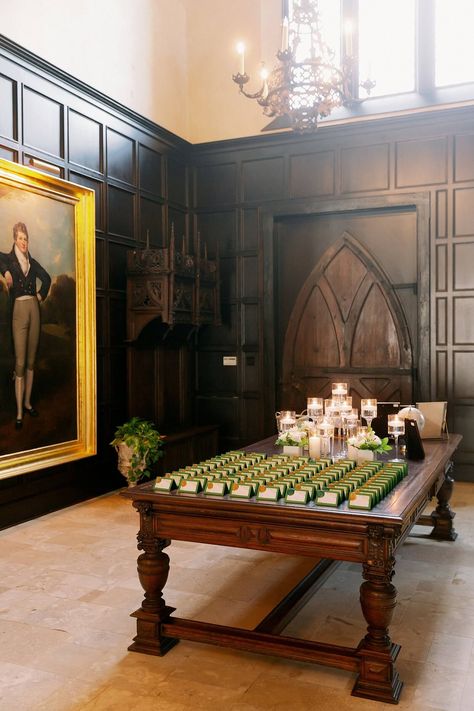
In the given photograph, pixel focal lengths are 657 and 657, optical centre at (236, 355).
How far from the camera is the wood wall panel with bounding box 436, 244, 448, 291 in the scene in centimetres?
719

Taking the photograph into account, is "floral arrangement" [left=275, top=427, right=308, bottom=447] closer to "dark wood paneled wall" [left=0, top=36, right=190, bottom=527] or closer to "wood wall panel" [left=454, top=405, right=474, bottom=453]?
"dark wood paneled wall" [left=0, top=36, right=190, bottom=527]

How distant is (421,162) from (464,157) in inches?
→ 17.8

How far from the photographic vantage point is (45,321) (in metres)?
5.89

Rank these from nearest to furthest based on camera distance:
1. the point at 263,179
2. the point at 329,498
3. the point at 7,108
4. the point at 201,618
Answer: the point at 329,498 < the point at 201,618 < the point at 7,108 < the point at 263,179

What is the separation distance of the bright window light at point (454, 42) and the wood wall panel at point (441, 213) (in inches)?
50.6

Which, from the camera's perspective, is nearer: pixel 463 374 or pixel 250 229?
pixel 463 374

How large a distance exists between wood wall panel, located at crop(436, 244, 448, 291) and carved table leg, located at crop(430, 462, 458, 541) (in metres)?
2.72

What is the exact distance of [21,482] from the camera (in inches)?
225

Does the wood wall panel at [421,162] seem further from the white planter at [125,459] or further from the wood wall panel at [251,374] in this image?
the white planter at [125,459]

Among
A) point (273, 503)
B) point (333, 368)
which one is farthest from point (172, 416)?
point (273, 503)

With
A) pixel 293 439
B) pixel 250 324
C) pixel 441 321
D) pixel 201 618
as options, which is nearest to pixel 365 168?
pixel 441 321

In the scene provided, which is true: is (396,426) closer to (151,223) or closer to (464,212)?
(464,212)

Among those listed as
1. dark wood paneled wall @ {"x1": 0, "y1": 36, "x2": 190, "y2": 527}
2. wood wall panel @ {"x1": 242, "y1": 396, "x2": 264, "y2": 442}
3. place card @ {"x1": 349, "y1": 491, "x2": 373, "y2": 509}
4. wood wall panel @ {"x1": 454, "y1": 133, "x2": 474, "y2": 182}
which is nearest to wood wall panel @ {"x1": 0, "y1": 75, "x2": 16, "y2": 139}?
dark wood paneled wall @ {"x1": 0, "y1": 36, "x2": 190, "y2": 527}

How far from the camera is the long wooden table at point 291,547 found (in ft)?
9.36
